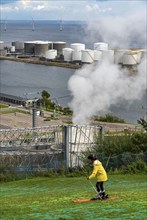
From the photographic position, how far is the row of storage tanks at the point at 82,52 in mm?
56906

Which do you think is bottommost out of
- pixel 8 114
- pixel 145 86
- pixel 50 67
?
pixel 8 114

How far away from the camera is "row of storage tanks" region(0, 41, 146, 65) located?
5691cm

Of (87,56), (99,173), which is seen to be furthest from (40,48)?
(99,173)

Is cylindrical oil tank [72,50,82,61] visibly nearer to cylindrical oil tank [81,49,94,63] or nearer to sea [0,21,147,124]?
cylindrical oil tank [81,49,94,63]

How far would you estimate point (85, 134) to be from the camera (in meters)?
14.9

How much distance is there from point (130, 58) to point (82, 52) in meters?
7.47

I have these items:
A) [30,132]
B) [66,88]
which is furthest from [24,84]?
[30,132]

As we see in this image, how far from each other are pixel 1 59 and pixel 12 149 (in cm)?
5894

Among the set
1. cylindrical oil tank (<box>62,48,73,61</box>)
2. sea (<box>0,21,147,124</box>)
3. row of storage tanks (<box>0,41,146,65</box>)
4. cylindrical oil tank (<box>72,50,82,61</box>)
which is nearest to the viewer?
sea (<box>0,21,147,124</box>)

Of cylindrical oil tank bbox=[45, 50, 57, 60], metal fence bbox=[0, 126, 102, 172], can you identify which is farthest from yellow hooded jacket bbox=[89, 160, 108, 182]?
cylindrical oil tank bbox=[45, 50, 57, 60]

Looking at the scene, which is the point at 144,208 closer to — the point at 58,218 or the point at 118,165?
the point at 58,218

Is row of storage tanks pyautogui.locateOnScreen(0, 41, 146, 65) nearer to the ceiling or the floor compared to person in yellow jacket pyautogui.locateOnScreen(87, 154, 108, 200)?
nearer to the ceiling

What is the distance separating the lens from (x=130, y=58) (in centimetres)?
5647

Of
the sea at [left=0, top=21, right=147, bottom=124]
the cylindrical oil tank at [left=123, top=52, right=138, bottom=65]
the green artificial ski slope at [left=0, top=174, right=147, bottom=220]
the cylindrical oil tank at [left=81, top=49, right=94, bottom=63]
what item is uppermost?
the cylindrical oil tank at [left=81, top=49, right=94, bottom=63]
